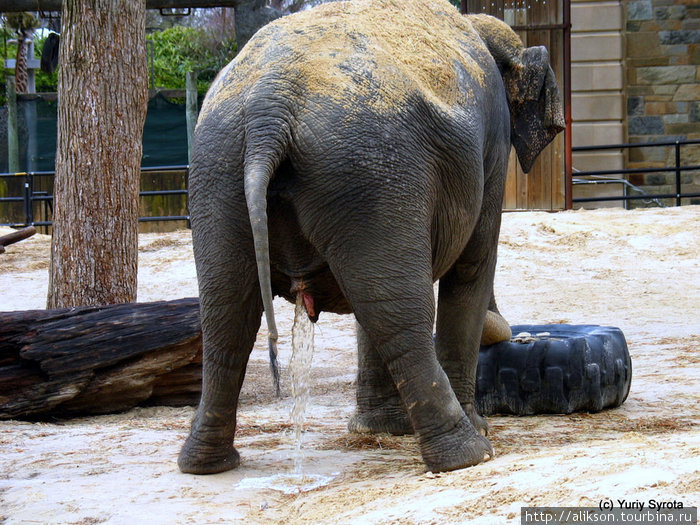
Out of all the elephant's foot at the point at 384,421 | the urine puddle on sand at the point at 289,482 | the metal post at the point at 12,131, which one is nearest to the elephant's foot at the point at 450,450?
the urine puddle on sand at the point at 289,482

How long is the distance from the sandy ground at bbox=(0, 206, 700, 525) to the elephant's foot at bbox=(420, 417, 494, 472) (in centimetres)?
11

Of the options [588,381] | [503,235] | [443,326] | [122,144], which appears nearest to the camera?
[443,326]

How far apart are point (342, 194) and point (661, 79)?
14.7m

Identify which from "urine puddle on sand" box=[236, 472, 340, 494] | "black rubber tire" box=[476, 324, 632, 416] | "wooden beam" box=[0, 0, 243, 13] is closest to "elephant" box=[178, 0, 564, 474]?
"urine puddle on sand" box=[236, 472, 340, 494]

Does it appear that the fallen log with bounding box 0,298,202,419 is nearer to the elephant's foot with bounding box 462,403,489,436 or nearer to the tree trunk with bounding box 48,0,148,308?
the tree trunk with bounding box 48,0,148,308

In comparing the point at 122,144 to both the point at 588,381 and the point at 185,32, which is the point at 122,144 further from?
the point at 185,32

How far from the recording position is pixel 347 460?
4.40m

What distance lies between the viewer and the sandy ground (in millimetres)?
2949

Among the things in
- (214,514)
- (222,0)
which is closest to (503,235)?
(222,0)

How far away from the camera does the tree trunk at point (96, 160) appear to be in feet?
24.1

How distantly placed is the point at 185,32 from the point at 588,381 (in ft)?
73.4

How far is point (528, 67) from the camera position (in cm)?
A: 531

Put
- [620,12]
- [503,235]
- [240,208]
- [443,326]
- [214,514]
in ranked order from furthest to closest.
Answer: [620,12]
[503,235]
[443,326]
[240,208]
[214,514]

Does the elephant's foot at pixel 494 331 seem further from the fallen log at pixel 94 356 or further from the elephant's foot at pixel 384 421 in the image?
the fallen log at pixel 94 356
